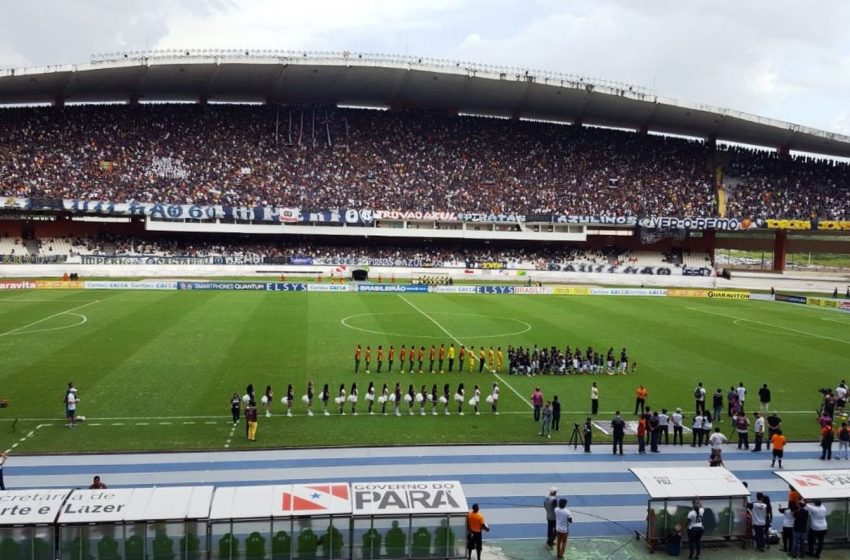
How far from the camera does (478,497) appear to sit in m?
14.7

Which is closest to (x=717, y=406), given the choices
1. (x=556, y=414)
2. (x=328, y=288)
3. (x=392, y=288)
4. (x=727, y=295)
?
(x=556, y=414)

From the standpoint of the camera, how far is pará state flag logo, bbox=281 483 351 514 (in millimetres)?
10602

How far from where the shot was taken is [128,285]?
163ft

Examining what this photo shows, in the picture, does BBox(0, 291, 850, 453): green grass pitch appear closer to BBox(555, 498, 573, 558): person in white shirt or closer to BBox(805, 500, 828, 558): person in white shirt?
BBox(555, 498, 573, 558): person in white shirt

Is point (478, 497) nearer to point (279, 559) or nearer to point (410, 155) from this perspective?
point (279, 559)

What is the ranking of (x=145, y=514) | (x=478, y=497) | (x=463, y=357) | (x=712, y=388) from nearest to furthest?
(x=145, y=514)
(x=478, y=497)
(x=712, y=388)
(x=463, y=357)

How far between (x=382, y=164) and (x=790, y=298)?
39.1 m

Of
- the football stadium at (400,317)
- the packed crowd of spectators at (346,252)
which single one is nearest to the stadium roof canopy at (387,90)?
the football stadium at (400,317)

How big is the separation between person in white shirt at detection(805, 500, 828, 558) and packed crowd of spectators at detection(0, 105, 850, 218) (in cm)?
5732

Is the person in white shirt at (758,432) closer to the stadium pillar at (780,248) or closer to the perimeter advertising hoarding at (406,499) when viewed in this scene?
the perimeter advertising hoarding at (406,499)

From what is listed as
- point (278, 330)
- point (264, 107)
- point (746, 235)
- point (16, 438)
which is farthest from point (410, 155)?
point (16, 438)

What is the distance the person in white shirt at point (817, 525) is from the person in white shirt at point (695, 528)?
185 cm

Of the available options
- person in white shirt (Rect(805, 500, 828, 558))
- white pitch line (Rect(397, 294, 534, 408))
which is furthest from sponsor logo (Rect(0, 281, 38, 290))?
person in white shirt (Rect(805, 500, 828, 558))

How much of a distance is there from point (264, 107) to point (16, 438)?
59457 mm
